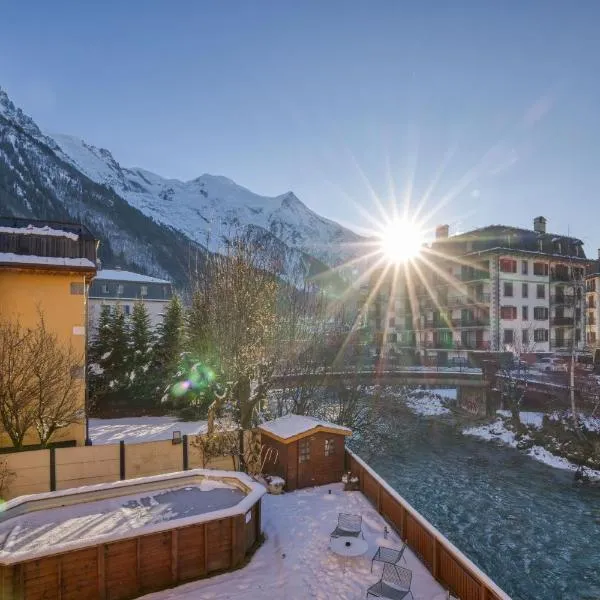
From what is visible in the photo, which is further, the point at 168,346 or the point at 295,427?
the point at 168,346

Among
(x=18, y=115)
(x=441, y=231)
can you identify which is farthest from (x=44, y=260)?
(x=18, y=115)

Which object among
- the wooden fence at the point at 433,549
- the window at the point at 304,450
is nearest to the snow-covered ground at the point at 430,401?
→ the window at the point at 304,450

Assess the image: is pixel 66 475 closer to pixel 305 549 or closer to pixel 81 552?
pixel 81 552

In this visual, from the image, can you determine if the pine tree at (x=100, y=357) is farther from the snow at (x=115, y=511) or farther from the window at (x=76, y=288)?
the snow at (x=115, y=511)

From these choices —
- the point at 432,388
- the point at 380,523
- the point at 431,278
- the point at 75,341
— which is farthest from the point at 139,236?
the point at 380,523

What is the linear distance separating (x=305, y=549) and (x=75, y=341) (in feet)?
41.1

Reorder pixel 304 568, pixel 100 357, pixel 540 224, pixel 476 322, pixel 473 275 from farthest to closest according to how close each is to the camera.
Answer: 1. pixel 540 224
2. pixel 473 275
3. pixel 476 322
4. pixel 100 357
5. pixel 304 568

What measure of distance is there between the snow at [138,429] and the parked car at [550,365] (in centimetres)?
2815

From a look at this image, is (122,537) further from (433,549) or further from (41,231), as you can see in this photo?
(41,231)

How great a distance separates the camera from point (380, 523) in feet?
42.3

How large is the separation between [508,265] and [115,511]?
4395 centimetres

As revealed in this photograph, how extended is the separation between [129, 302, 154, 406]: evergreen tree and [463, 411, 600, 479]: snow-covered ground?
77.9 feet

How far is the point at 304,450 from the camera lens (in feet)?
52.1

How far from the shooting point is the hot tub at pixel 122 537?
8.41 m
